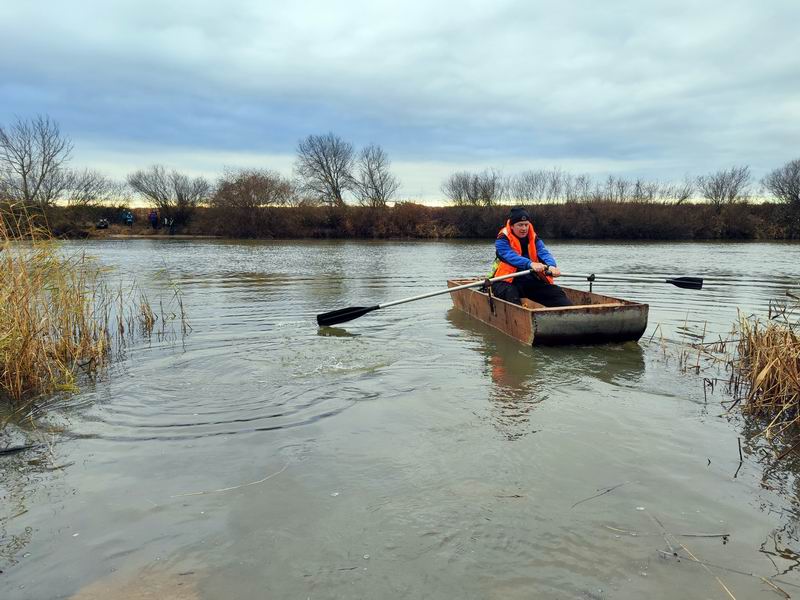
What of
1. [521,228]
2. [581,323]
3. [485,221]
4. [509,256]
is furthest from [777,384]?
[485,221]

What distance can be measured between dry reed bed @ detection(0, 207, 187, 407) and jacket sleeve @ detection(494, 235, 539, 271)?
5.62 meters

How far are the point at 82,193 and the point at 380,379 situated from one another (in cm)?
4158

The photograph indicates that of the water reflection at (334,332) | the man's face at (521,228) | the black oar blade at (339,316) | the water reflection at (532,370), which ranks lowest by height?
the water reflection at (532,370)

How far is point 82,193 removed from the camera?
39.8m

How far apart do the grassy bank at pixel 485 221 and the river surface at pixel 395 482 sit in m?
33.1

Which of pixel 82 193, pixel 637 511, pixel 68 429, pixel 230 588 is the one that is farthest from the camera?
pixel 82 193

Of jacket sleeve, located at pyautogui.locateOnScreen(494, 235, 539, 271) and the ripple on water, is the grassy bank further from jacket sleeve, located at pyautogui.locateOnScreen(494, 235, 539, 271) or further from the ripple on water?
the ripple on water

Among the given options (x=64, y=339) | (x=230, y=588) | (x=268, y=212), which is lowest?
(x=230, y=588)

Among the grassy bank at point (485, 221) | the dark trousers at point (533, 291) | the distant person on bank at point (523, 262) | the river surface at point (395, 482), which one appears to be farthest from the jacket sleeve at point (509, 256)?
the grassy bank at point (485, 221)

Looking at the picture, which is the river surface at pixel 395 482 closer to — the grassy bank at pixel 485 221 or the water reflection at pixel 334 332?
the water reflection at pixel 334 332

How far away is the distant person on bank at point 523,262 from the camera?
8.20 meters

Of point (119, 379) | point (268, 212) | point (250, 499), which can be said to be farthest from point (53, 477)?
point (268, 212)

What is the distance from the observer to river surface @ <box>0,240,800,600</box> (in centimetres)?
275

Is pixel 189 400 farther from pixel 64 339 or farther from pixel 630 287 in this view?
pixel 630 287
